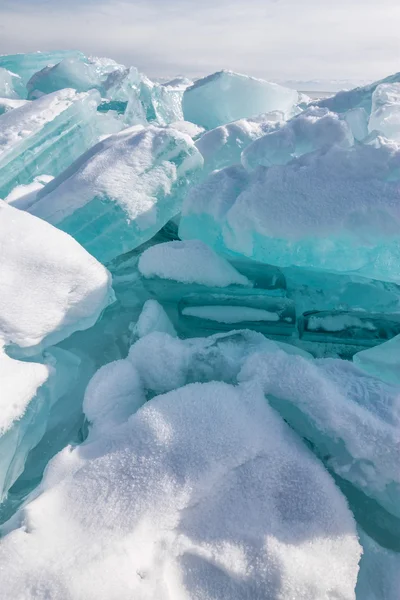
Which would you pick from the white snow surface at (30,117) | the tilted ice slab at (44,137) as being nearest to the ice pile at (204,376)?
the tilted ice slab at (44,137)

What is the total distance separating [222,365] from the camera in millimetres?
1273

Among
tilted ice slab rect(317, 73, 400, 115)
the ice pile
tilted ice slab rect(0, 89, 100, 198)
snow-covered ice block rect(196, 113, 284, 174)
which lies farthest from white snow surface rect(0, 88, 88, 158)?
tilted ice slab rect(317, 73, 400, 115)

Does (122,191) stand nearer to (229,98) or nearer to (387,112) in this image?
(387,112)

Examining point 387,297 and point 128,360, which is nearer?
point 128,360

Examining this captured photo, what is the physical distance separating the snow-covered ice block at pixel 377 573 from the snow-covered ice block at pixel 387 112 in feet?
6.68

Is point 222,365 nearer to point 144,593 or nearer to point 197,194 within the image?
point 144,593

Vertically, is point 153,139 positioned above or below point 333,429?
above

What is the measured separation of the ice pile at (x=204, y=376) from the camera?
85cm

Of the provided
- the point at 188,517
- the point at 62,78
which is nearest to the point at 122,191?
the point at 188,517

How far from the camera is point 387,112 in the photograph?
260cm

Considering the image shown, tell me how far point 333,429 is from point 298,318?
621mm

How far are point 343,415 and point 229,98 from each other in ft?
12.4

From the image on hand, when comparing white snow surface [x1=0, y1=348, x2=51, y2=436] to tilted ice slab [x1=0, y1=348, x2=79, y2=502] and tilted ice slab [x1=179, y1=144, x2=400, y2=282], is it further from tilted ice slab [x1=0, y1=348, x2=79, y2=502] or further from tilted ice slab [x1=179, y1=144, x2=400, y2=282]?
tilted ice slab [x1=179, y1=144, x2=400, y2=282]

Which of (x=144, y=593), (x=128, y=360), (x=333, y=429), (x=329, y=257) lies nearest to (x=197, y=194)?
(x=329, y=257)
